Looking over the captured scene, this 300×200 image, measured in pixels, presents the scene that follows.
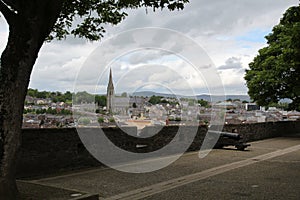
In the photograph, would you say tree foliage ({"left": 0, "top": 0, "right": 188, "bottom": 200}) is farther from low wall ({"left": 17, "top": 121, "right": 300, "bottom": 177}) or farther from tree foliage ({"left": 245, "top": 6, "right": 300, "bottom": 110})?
tree foliage ({"left": 245, "top": 6, "right": 300, "bottom": 110})

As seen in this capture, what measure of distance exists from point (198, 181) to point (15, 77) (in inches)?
212

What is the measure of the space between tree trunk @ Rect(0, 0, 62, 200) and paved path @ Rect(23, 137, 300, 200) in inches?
89.7

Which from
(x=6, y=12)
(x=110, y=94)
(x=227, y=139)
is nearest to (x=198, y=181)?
(x=110, y=94)

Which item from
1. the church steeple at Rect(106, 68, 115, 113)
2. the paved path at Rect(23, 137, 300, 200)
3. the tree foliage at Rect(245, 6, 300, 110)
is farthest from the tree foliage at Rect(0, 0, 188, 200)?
the tree foliage at Rect(245, 6, 300, 110)

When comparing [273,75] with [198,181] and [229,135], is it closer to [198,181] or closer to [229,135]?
[229,135]

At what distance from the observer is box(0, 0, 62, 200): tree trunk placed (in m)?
6.10

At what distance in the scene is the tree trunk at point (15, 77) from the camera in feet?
20.0

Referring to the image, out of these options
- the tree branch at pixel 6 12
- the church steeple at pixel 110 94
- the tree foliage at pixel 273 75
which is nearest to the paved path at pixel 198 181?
the church steeple at pixel 110 94

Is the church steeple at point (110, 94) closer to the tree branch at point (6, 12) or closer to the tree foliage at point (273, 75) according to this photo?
the tree branch at point (6, 12)

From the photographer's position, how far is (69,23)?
31.8 ft

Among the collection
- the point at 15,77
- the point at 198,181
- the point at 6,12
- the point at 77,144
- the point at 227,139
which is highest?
the point at 6,12

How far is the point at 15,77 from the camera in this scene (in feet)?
20.3

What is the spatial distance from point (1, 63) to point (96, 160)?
6.06 m

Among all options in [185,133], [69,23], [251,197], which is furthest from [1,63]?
[185,133]
